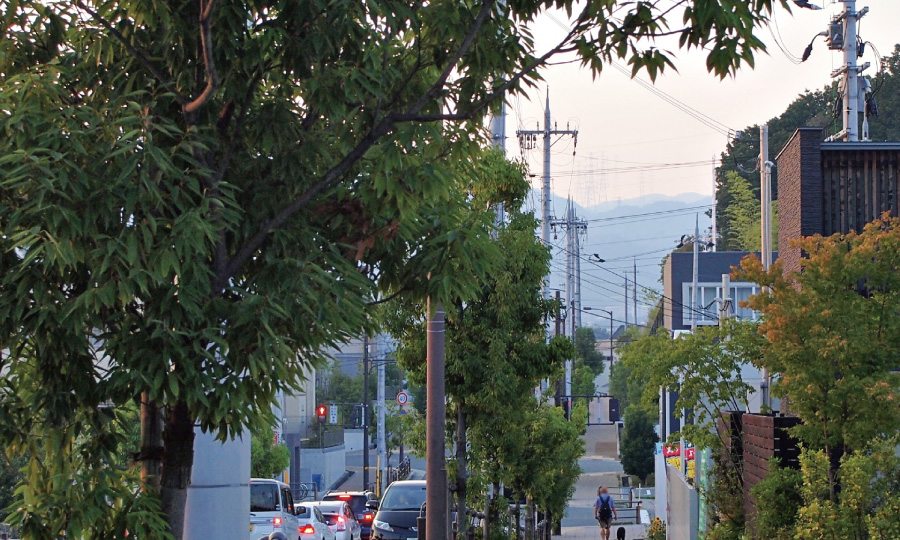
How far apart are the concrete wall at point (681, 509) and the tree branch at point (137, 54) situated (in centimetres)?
1544

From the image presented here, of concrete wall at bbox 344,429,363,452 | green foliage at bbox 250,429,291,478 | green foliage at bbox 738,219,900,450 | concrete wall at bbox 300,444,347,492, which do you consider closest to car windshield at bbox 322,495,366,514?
green foliage at bbox 250,429,291,478

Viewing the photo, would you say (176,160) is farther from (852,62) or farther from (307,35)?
(852,62)

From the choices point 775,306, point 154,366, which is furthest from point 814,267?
point 154,366

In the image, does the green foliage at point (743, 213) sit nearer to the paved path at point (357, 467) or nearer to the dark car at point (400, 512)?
the paved path at point (357, 467)

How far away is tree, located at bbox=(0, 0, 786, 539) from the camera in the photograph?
465 cm

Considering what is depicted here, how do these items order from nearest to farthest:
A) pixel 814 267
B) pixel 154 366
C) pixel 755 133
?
pixel 154 366 → pixel 814 267 → pixel 755 133

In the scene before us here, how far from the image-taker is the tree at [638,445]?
6191cm

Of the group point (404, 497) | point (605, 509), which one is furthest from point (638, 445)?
point (404, 497)

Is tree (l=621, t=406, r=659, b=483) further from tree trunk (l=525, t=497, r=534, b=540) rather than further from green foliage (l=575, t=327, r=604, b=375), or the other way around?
green foliage (l=575, t=327, r=604, b=375)

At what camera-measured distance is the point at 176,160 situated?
521 centimetres

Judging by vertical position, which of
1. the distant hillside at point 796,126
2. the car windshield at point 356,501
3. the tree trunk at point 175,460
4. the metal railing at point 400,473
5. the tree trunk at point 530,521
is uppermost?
the distant hillside at point 796,126

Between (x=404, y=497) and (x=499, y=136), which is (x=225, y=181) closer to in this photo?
(x=499, y=136)

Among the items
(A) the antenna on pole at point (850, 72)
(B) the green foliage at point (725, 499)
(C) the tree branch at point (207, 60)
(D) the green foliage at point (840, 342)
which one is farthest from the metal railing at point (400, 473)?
(C) the tree branch at point (207, 60)

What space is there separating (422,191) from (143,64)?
160 centimetres
